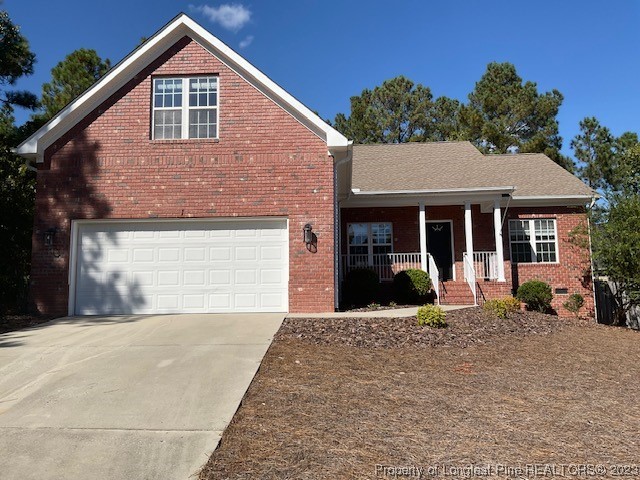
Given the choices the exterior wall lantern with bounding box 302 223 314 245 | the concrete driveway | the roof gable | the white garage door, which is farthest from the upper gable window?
the concrete driveway

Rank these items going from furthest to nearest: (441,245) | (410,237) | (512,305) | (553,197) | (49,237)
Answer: (441,245), (410,237), (553,197), (512,305), (49,237)

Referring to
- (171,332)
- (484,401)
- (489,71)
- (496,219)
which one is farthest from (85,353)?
(489,71)

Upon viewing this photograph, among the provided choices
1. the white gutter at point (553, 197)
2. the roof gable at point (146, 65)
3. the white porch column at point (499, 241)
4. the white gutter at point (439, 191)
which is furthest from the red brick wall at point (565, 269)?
the roof gable at point (146, 65)

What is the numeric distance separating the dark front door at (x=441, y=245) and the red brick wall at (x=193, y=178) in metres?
6.31

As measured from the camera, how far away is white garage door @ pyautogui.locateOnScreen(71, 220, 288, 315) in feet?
35.4

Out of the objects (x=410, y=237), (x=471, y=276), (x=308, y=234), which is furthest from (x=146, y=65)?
(x=471, y=276)

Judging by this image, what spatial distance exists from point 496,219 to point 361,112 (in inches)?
905

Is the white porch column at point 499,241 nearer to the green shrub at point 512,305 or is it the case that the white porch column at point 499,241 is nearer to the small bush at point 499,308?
the green shrub at point 512,305

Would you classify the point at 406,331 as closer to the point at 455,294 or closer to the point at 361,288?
the point at 361,288

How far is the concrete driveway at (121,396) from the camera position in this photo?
3.98 metres

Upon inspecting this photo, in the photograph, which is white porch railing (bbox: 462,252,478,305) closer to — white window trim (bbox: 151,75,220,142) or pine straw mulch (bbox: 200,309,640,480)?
pine straw mulch (bbox: 200,309,640,480)

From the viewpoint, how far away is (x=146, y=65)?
445 inches

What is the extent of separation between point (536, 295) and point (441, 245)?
3.44m

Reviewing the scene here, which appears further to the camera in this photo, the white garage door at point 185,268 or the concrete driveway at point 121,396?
the white garage door at point 185,268
